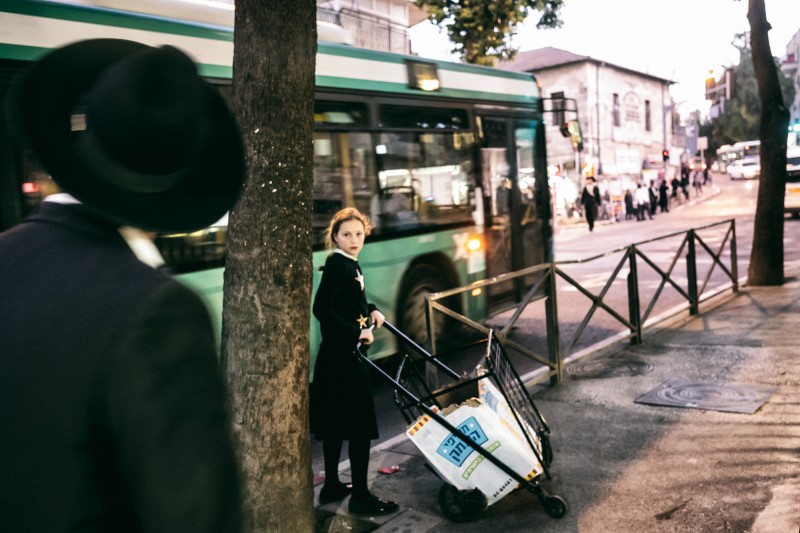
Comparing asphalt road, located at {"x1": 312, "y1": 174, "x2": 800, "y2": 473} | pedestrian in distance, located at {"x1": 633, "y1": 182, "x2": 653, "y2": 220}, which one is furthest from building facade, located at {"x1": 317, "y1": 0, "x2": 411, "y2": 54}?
pedestrian in distance, located at {"x1": 633, "y1": 182, "x2": 653, "y2": 220}

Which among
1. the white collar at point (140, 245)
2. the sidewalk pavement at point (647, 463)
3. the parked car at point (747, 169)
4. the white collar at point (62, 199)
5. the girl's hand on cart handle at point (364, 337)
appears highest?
the parked car at point (747, 169)

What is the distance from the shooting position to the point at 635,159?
169 ft

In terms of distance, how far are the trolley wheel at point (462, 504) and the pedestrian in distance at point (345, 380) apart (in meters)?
0.34

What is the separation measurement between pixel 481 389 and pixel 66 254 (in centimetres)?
324

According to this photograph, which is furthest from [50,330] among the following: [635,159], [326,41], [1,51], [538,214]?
[635,159]

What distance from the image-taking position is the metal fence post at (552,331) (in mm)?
7191

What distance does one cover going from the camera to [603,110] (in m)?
47.6

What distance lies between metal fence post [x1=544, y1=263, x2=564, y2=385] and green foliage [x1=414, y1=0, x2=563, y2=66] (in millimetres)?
10845

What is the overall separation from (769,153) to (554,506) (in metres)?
9.39

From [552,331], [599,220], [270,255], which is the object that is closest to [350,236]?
[270,255]

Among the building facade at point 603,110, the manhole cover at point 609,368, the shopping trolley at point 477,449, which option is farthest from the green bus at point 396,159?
the building facade at point 603,110

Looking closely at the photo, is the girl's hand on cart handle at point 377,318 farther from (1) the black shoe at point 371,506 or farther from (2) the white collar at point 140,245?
(2) the white collar at point 140,245

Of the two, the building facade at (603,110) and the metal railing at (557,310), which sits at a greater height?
the building facade at (603,110)

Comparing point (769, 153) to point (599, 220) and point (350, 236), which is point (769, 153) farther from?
point (599, 220)
